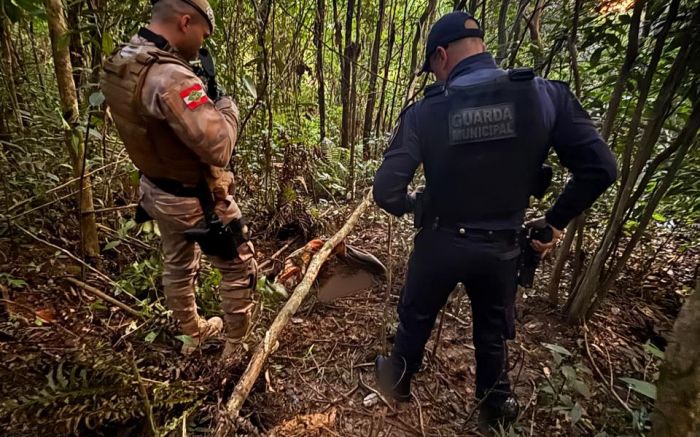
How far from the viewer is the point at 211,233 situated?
2.07 m

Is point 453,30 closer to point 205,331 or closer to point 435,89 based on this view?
point 435,89

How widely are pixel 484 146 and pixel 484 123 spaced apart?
0.33 feet

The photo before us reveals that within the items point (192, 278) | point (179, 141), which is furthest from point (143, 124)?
point (192, 278)

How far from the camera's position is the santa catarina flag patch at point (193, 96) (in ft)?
5.61

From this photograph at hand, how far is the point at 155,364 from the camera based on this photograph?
2.00 metres

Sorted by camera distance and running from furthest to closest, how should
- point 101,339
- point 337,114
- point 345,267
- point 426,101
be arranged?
point 337,114 < point 345,267 < point 101,339 < point 426,101

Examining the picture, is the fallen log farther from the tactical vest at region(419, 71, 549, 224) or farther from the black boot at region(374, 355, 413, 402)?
the tactical vest at region(419, 71, 549, 224)

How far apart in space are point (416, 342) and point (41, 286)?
2.56 m

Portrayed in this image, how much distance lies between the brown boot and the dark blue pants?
1.26 m

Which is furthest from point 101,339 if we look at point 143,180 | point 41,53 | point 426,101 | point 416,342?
point 41,53

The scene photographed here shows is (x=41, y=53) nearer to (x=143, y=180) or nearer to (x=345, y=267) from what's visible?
(x=143, y=180)

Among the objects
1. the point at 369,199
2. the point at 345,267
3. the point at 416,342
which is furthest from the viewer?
the point at 369,199

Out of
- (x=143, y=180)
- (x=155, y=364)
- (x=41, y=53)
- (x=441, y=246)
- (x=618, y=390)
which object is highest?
(x=41, y=53)

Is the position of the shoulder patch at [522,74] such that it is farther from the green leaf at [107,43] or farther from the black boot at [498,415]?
the green leaf at [107,43]
